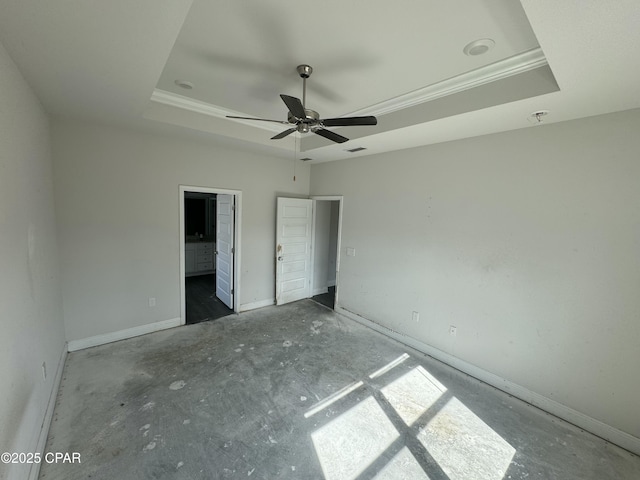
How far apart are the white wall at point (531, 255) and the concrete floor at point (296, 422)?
1.40 feet

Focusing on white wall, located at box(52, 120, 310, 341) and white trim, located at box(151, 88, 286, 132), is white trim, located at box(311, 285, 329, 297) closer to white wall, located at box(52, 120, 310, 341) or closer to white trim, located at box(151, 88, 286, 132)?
white wall, located at box(52, 120, 310, 341)

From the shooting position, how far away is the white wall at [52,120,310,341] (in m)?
2.96

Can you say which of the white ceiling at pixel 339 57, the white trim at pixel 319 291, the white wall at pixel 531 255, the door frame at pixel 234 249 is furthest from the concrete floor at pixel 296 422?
the white ceiling at pixel 339 57

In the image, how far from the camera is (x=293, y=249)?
4922 millimetres

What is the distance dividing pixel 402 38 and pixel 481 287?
2.53 meters

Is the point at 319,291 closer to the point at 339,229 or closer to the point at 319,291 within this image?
the point at 319,291

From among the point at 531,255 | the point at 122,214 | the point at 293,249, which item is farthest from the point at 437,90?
the point at 122,214

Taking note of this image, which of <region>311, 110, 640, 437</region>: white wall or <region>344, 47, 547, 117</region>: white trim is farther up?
<region>344, 47, 547, 117</region>: white trim

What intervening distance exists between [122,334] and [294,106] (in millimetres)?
3545

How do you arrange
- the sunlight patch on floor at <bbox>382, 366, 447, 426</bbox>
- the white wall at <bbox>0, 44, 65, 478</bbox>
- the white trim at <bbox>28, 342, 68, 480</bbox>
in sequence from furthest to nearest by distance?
the sunlight patch on floor at <bbox>382, 366, 447, 426</bbox> → the white trim at <bbox>28, 342, 68, 480</bbox> → the white wall at <bbox>0, 44, 65, 478</bbox>

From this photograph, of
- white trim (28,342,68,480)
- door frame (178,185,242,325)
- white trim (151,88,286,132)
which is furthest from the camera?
door frame (178,185,242,325)

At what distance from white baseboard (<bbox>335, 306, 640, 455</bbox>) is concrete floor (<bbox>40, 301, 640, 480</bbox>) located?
8cm

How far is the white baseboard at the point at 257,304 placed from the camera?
14.7 ft

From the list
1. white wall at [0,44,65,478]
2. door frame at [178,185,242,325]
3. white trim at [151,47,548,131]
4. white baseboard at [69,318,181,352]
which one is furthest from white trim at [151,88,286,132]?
white baseboard at [69,318,181,352]
